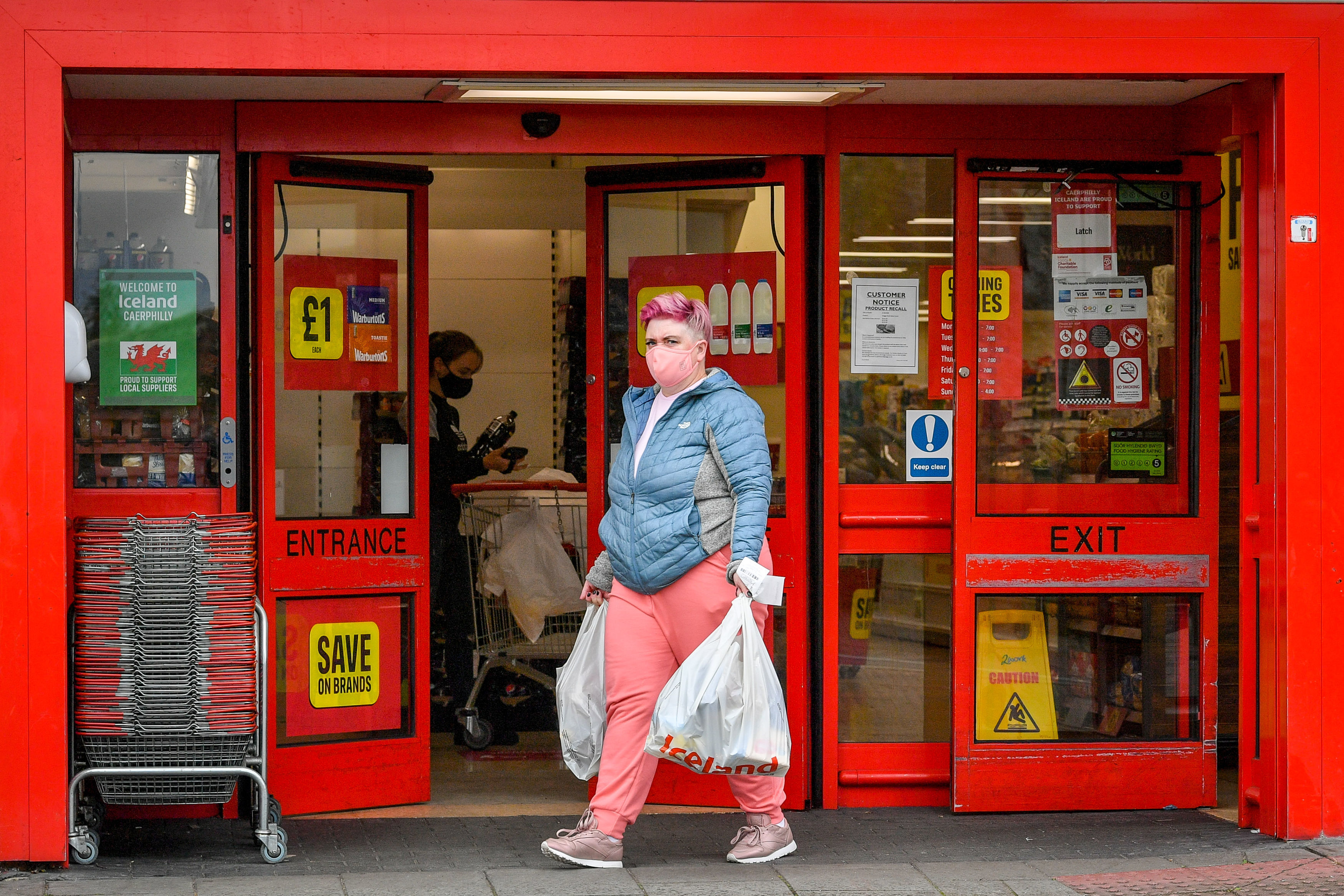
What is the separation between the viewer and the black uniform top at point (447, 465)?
7.35 meters

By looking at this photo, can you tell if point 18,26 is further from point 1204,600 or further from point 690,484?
point 1204,600

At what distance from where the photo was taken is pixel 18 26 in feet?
14.7

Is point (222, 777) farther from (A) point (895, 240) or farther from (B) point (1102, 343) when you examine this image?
(B) point (1102, 343)

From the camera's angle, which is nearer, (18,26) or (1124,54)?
(18,26)

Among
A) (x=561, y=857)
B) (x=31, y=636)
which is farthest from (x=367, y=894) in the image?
(x=31, y=636)

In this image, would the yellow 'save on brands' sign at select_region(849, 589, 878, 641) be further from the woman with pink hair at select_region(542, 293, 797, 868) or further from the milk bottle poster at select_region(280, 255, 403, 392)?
the milk bottle poster at select_region(280, 255, 403, 392)

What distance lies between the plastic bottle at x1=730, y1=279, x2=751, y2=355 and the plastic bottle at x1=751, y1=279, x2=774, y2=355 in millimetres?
16

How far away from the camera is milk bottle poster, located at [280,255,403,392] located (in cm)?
557

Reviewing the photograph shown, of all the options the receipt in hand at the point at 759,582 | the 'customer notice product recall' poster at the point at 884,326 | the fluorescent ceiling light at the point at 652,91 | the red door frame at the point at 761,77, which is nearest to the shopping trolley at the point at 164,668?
the red door frame at the point at 761,77

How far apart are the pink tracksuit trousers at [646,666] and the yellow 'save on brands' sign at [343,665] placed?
4.06ft

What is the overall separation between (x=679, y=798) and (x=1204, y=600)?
2.25m

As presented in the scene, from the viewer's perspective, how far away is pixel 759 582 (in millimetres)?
4523

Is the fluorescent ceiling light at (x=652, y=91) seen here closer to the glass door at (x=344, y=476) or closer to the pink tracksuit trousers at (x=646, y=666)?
the glass door at (x=344, y=476)

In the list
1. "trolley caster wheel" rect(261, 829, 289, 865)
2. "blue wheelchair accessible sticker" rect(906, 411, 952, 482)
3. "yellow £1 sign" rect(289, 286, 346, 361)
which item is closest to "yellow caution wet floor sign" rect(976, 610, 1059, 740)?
"blue wheelchair accessible sticker" rect(906, 411, 952, 482)
